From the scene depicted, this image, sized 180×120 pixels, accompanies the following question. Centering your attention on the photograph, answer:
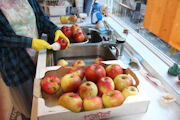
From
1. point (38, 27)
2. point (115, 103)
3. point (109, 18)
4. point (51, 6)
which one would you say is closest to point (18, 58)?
point (38, 27)

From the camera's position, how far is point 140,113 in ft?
2.19

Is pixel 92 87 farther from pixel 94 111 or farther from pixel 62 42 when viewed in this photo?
pixel 62 42

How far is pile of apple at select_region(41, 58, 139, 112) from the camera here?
61 centimetres

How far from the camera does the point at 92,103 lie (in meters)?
0.59

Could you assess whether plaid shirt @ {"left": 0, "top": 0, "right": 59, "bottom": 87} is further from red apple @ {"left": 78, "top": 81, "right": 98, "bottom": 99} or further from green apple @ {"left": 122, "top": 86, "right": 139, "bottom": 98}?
green apple @ {"left": 122, "top": 86, "right": 139, "bottom": 98}

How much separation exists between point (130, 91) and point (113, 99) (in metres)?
0.09

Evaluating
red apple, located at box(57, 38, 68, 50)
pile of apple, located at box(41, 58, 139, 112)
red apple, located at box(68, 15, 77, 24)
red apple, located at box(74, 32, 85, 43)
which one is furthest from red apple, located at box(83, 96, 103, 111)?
red apple, located at box(68, 15, 77, 24)

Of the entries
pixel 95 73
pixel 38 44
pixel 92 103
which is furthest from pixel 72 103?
pixel 38 44

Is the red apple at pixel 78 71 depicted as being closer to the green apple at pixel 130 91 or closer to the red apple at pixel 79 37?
the green apple at pixel 130 91

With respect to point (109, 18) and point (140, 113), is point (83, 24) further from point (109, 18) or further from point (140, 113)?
point (140, 113)

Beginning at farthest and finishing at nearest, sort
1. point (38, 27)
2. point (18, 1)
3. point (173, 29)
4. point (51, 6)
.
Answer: point (51, 6) → point (38, 27) → point (18, 1) → point (173, 29)

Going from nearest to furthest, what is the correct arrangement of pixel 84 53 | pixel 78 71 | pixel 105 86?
pixel 105 86 → pixel 78 71 → pixel 84 53

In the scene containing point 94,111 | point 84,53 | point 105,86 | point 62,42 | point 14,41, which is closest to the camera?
point 94,111

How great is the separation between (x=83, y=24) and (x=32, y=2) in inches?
27.3
